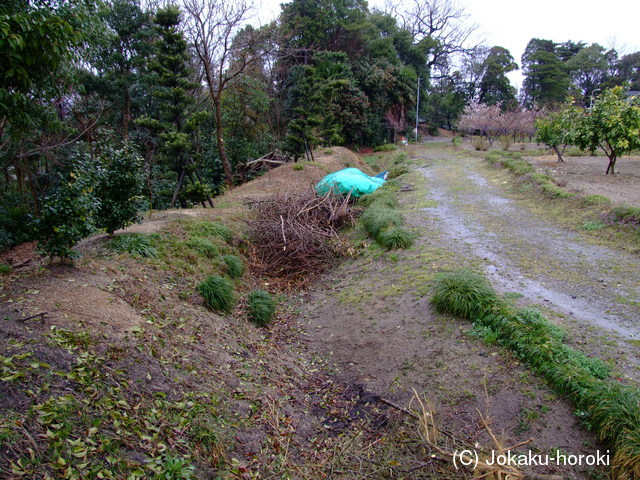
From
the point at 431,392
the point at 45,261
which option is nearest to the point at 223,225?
the point at 45,261

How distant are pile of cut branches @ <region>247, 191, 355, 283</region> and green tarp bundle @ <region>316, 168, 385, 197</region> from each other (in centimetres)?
142

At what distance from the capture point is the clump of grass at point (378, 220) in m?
8.36

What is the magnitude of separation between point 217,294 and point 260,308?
66cm

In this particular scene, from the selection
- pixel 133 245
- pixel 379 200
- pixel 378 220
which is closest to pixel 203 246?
pixel 133 245

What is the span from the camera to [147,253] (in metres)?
A: 5.84

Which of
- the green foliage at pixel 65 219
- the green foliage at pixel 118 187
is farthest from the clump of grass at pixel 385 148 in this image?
the green foliage at pixel 65 219

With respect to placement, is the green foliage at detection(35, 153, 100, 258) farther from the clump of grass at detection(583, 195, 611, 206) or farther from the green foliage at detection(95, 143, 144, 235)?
the clump of grass at detection(583, 195, 611, 206)

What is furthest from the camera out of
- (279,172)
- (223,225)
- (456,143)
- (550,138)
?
(456,143)

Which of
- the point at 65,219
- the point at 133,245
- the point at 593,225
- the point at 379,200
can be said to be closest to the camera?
the point at 65,219

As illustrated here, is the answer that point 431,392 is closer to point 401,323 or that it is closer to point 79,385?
point 401,323

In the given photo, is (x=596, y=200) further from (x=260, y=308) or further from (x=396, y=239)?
(x=260, y=308)

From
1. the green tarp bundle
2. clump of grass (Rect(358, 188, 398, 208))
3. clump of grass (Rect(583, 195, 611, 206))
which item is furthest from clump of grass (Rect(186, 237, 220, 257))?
clump of grass (Rect(583, 195, 611, 206))

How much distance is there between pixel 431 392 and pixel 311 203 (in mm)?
6004

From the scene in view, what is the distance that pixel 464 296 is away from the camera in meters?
4.88
